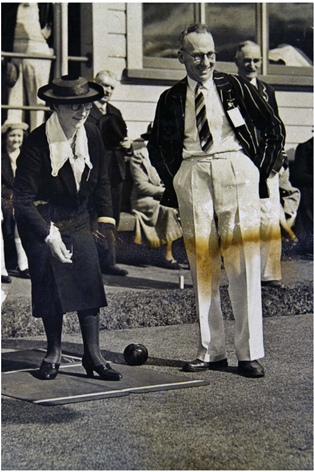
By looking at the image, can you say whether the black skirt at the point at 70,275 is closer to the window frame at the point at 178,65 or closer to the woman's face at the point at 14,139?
the woman's face at the point at 14,139

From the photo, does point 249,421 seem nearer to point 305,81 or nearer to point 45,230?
point 45,230

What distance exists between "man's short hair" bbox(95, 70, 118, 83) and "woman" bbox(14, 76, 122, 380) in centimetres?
5

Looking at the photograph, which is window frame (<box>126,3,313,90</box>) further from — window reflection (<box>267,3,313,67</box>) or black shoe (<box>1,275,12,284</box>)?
black shoe (<box>1,275,12,284</box>)

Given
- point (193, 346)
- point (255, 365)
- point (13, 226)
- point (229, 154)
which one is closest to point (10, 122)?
point (13, 226)

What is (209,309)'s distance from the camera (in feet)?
12.5

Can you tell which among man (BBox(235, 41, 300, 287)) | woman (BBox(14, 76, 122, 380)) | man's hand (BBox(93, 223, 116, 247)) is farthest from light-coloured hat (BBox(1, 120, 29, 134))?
man (BBox(235, 41, 300, 287))

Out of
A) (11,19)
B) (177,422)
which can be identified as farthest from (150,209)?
(11,19)

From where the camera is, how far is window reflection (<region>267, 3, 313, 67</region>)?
162 inches

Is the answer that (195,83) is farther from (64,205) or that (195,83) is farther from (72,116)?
(64,205)

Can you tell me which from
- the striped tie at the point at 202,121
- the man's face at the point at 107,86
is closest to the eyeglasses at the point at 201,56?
the striped tie at the point at 202,121

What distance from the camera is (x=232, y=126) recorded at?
12.1 feet

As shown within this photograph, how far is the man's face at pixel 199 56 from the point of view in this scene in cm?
369

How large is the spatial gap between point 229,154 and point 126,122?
1.63 feet

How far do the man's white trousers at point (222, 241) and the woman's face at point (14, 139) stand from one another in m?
0.71
